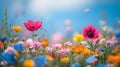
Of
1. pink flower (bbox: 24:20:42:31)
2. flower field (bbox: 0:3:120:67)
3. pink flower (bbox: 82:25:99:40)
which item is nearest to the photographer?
flower field (bbox: 0:3:120:67)

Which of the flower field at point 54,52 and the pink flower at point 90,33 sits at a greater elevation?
the pink flower at point 90,33

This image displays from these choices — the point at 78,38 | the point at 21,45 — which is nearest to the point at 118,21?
the point at 78,38

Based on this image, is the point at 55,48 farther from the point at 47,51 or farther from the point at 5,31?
the point at 5,31

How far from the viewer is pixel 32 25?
106 inches

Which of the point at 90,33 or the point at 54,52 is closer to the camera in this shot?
the point at 54,52

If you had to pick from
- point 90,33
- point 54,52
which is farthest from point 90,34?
point 54,52

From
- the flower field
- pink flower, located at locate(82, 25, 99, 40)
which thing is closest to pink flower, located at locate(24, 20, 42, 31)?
the flower field

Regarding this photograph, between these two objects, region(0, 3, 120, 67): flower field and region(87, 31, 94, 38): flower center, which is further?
region(87, 31, 94, 38): flower center

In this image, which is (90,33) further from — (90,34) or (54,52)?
(54,52)

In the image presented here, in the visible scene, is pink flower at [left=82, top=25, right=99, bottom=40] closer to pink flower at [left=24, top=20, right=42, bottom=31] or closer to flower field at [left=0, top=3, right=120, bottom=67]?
flower field at [left=0, top=3, right=120, bottom=67]

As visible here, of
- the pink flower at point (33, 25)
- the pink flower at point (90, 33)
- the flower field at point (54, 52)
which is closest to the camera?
the flower field at point (54, 52)

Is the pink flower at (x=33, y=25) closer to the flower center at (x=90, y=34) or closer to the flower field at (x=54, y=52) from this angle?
the flower field at (x=54, y=52)

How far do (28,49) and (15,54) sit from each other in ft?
2.00

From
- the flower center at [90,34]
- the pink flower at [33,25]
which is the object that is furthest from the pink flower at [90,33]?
the pink flower at [33,25]
